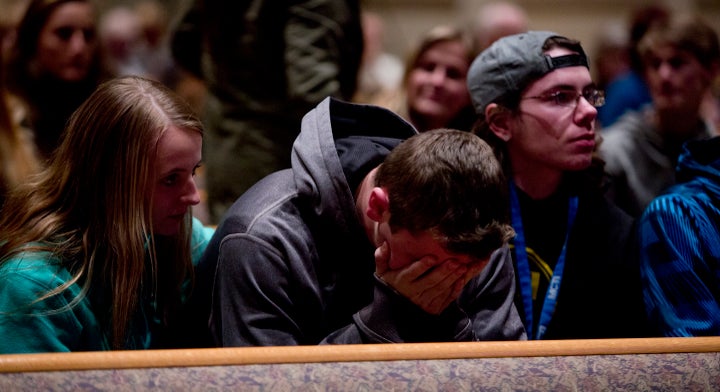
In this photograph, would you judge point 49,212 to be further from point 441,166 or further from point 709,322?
point 709,322

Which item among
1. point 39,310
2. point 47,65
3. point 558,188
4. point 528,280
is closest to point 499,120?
point 558,188

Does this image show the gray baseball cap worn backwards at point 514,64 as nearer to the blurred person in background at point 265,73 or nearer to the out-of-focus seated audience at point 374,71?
the blurred person in background at point 265,73

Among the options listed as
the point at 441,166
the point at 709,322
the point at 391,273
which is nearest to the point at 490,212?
the point at 441,166

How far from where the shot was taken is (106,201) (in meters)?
1.74

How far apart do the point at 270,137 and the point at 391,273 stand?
4.38 ft

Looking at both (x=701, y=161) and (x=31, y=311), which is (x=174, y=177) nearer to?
(x=31, y=311)

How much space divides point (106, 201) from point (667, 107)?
7.43 ft

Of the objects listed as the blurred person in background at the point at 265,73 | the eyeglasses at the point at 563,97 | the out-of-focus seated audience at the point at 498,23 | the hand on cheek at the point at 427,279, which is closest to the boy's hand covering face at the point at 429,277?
the hand on cheek at the point at 427,279

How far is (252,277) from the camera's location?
5.62 ft

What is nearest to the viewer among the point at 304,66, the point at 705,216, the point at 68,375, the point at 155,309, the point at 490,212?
the point at 68,375

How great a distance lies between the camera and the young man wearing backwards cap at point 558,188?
225 cm

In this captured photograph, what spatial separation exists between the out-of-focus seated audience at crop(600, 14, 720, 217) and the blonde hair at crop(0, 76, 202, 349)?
6.01 ft

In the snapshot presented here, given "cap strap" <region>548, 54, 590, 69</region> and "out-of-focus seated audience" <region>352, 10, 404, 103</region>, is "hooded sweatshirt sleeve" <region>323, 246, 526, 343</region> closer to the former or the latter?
"cap strap" <region>548, 54, 590, 69</region>

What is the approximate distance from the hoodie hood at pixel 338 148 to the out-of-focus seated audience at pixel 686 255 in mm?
726
